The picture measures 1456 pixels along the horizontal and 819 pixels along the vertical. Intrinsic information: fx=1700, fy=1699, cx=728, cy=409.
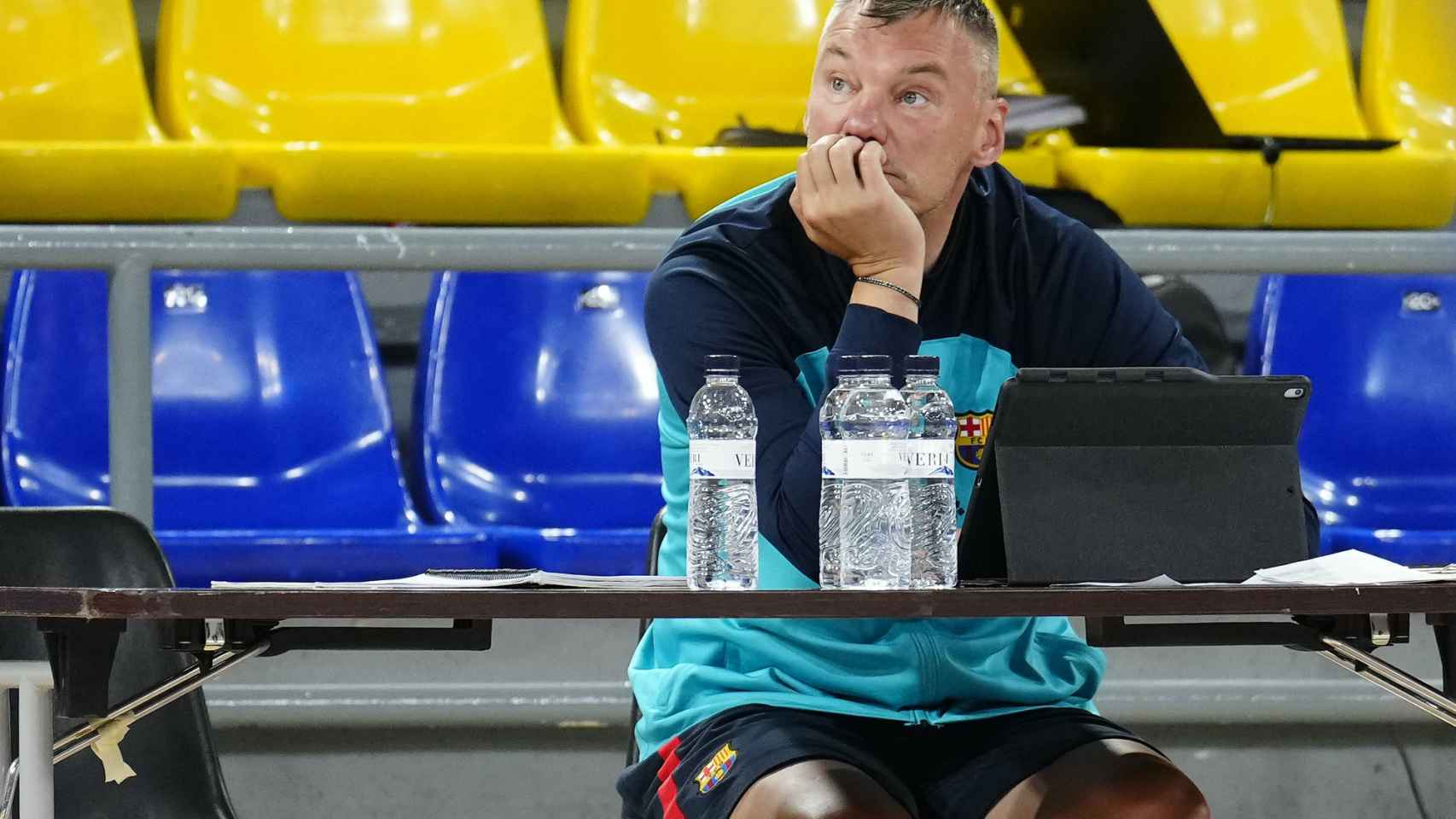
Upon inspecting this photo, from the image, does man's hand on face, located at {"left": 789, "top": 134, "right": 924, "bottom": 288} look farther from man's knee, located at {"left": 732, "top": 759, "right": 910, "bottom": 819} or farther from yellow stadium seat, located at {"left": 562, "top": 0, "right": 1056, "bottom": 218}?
yellow stadium seat, located at {"left": 562, "top": 0, "right": 1056, "bottom": 218}

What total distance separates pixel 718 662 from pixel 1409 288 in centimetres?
220

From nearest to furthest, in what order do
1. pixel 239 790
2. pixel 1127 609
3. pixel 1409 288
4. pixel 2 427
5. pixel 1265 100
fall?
pixel 1127 609 → pixel 239 790 → pixel 2 427 → pixel 1409 288 → pixel 1265 100

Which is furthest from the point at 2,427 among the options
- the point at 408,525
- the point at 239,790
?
the point at 239,790

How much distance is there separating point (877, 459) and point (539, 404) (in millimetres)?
1791

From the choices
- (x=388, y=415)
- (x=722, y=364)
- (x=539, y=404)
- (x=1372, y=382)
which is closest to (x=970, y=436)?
(x=722, y=364)

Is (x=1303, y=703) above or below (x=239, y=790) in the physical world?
above

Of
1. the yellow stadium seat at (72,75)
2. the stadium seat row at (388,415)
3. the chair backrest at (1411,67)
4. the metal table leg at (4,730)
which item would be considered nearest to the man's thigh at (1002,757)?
the metal table leg at (4,730)

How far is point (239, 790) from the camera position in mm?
2262

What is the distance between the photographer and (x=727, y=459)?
4.16 feet

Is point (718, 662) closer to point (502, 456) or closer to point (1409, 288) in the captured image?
point (502, 456)

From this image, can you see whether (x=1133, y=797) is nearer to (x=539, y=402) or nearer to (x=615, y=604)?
(x=615, y=604)

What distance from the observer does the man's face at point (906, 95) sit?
1488 millimetres

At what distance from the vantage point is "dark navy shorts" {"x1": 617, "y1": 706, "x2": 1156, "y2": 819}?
49.8 inches

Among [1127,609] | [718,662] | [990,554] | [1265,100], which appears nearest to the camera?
[1127,609]
